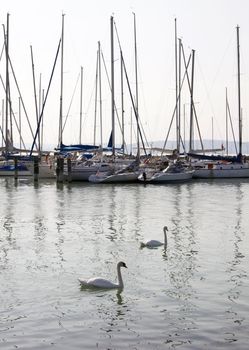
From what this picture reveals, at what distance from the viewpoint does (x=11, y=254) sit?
1962cm

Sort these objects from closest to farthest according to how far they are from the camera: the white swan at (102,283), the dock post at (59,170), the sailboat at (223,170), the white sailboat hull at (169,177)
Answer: the white swan at (102,283), the white sailboat hull at (169,177), the dock post at (59,170), the sailboat at (223,170)

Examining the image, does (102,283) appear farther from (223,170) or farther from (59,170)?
(223,170)

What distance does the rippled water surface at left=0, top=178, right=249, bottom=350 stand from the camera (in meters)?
11.7

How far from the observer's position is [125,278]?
631 inches

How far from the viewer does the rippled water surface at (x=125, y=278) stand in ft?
38.4

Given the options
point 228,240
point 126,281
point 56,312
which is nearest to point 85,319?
point 56,312

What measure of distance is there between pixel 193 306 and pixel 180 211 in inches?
778

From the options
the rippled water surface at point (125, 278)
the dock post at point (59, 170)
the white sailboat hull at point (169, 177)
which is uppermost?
the dock post at point (59, 170)

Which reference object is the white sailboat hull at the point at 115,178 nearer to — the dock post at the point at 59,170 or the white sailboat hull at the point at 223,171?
the dock post at the point at 59,170

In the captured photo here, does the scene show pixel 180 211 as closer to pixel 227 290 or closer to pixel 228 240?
pixel 228 240

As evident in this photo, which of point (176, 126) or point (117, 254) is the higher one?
point (176, 126)

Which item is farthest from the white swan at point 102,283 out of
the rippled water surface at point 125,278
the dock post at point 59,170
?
the dock post at point 59,170

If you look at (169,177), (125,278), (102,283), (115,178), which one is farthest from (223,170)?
(102,283)

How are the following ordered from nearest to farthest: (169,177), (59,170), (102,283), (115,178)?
(102,283)
(115,178)
(59,170)
(169,177)
